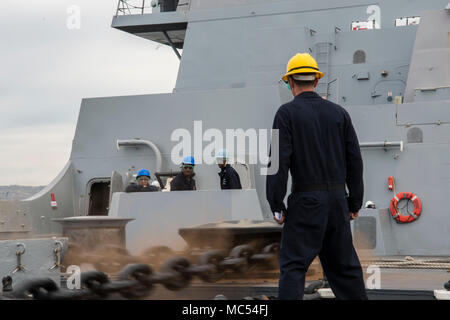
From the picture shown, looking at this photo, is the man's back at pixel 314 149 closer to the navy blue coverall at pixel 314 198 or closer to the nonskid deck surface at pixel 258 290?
the navy blue coverall at pixel 314 198

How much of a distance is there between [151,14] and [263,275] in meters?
8.47

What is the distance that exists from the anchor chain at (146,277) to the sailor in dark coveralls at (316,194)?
0.82 meters

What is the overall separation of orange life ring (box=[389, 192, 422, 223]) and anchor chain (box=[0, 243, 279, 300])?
3814mm

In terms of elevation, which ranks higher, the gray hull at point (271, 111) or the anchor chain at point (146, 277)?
the gray hull at point (271, 111)

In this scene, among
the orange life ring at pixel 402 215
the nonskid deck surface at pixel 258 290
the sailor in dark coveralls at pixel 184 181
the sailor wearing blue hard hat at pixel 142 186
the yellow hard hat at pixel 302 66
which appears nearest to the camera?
the yellow hard hat at pixel 302 66

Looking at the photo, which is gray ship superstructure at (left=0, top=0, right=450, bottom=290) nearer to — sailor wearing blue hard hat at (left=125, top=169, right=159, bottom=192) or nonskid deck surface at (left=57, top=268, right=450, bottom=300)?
sailor wearing blue hard hat at (left=125, top=169, right=159, bottom=192)

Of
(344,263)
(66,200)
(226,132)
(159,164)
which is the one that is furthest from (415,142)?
(344,263)

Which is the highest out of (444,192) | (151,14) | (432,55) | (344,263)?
(151,14)

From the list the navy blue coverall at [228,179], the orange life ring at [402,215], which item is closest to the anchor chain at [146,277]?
the navy blue coverall at [228,179]

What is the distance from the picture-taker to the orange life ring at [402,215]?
8.44 meters

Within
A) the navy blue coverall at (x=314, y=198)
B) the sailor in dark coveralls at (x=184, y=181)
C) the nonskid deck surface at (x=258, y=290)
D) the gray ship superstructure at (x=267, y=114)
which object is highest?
the gray ship superstructure at (x=267, y=114)
